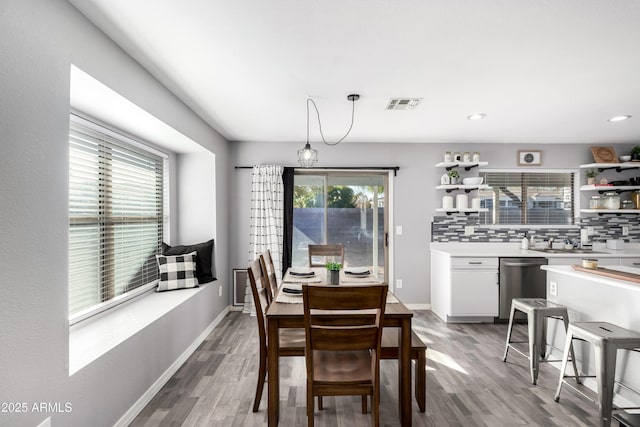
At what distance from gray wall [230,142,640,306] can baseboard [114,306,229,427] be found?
5.68 feet

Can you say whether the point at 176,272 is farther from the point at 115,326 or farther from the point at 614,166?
the point at 614,166

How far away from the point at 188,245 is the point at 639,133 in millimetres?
5799

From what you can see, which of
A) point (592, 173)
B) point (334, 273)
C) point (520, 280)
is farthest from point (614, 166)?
point (334, 273)

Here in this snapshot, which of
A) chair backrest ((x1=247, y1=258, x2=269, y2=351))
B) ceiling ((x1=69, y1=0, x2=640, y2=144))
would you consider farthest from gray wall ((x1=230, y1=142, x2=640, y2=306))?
chair backrest ((x1=247, y1=258, x2=269, y2=351))

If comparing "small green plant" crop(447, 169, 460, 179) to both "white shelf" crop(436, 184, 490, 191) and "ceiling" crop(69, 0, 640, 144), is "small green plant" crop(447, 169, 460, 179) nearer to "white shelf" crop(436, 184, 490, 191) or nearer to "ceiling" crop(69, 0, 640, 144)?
"white shelf" crop(436, 184, 490, 191)

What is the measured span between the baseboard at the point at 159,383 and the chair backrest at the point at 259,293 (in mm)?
922

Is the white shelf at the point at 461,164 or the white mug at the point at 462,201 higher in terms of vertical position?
the white shelf at the point at 461,164

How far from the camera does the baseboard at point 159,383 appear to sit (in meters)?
2.16

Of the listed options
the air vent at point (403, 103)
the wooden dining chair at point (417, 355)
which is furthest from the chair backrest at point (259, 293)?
the air vent at point (403, 103)

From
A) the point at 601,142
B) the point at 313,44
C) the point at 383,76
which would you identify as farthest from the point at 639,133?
the point at 313,44

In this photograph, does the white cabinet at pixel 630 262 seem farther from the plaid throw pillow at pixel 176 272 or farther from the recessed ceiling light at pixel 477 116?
the plaid throw pillow at pixel 176 272

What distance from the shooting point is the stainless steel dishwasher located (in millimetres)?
4176

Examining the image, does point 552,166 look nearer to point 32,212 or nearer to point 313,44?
point 313,44

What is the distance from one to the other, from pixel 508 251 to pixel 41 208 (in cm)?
480
